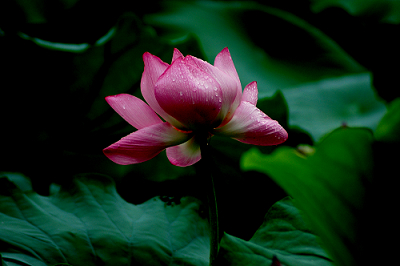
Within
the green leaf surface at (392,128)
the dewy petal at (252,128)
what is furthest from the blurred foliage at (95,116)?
the dewy petal at (252,128)

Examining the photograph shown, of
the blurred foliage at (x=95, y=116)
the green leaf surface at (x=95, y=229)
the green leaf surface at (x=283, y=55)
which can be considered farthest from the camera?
the green leaf surface at (x=283, y=55)

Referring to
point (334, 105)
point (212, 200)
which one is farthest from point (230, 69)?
point (334, 105)

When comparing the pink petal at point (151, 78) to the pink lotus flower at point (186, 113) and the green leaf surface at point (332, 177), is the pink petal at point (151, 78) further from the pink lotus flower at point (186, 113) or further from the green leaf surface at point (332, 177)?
the green leaf surface at point (332, 177)

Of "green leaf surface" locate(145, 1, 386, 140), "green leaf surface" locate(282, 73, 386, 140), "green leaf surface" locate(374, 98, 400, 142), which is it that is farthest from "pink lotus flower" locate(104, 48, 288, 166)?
"green leaf surface" locate(145, 1, 386, 140)

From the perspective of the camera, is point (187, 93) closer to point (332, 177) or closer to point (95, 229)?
point (332, 177)

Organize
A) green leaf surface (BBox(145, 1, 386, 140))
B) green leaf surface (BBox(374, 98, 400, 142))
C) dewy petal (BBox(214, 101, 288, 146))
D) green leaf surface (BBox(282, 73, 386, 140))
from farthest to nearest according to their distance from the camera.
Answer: green leaf surface (BBox(145, 1, 386, 140))
green leaf surface (BBox(282, 73, 386, 140))
dewy petal (BBox(214, 101, 288, 146))
green leaf surface (BBox(374, 98, 400, 142))

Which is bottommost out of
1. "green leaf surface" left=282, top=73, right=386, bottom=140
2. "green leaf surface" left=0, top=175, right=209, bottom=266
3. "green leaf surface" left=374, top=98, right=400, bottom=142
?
"green leaf surface" left=0, top=175, right=209, bottom=266

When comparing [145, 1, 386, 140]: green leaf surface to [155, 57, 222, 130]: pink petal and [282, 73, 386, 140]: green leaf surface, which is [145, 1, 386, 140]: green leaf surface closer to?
[282, 73, 386, 140]: green leaf surface
